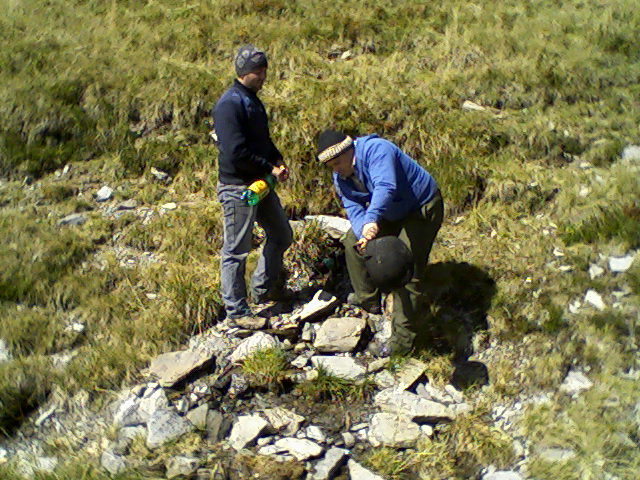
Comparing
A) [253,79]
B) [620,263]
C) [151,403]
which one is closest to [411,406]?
[151,403]

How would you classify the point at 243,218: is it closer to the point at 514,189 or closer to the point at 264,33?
the point at 514,189

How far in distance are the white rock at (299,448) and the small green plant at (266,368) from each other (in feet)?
1.84

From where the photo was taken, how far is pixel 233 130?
5359mm

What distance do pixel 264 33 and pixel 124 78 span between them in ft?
6.51

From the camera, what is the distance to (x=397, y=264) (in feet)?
16.5

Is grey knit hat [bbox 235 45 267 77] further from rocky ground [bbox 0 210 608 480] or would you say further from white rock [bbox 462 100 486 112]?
→ white rock [bbox 462 100 486 112]

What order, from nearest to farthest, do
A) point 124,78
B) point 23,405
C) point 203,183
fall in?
1. point 23,405
2. point 203,183
3. point 124,78

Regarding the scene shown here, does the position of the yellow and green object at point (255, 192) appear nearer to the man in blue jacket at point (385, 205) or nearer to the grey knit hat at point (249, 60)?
the man in blue jacket at point (385, 205)

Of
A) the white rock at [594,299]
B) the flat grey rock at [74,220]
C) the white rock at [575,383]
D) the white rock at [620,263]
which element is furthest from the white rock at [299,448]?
the flat grey rock at [74,220]

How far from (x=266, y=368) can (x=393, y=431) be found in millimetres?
1138

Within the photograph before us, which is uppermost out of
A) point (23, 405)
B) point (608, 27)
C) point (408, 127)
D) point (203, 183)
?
point (608, 27)

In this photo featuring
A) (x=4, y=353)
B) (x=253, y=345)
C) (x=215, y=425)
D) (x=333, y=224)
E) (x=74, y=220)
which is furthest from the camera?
(x=74, y=220)

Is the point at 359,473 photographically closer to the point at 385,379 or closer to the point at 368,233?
the point at 385,379

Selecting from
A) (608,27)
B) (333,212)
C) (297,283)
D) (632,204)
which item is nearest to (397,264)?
(297,283)
